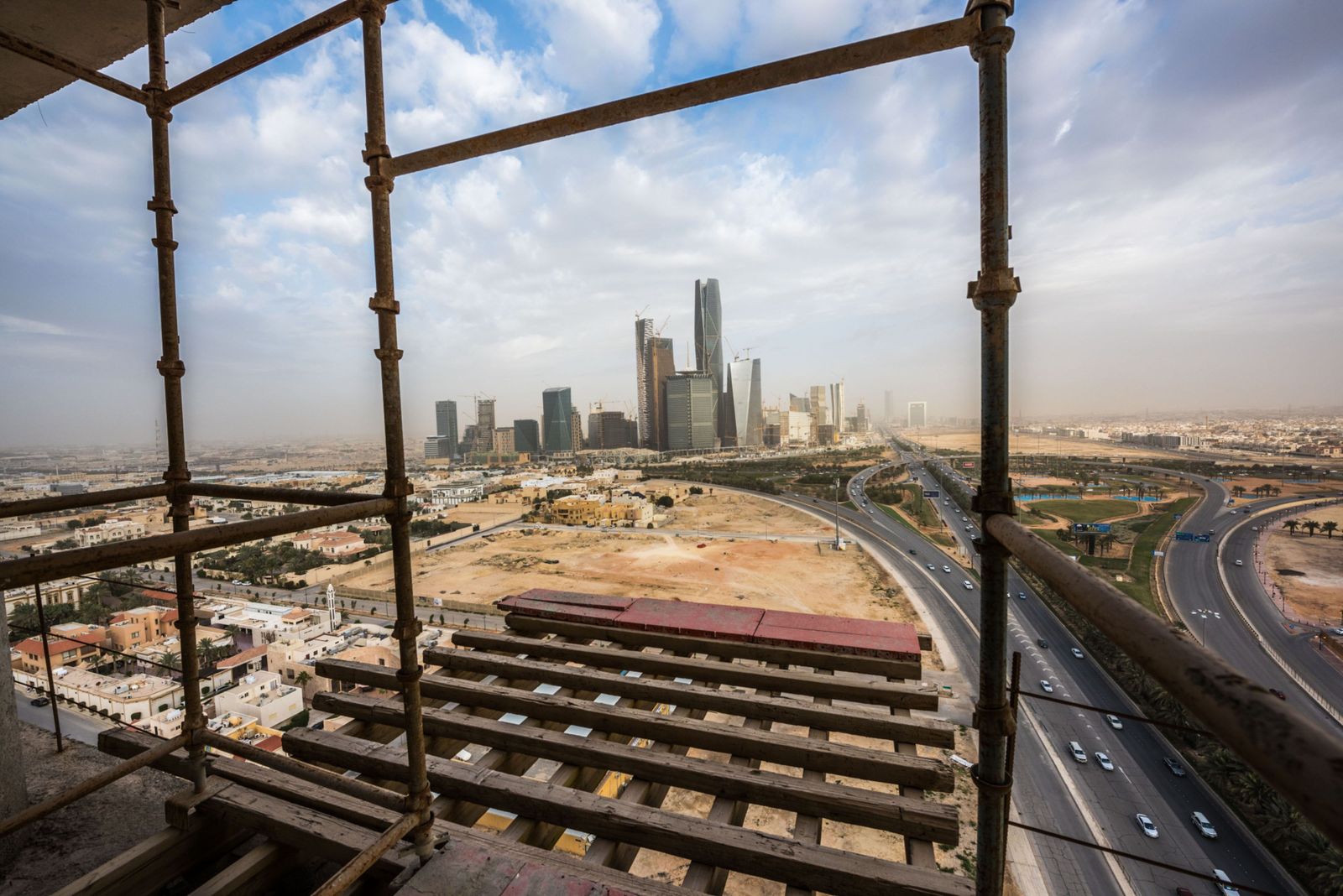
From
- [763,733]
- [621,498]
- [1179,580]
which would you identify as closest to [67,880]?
[763,733]

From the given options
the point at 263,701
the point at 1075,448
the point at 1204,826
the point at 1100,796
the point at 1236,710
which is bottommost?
the point at 263,701

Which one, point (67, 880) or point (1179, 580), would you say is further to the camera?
point (1179, 580)

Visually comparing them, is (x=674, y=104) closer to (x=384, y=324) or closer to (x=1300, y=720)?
(x=384, y=324)

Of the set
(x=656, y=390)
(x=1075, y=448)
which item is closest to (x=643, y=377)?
(x=656, y=390)

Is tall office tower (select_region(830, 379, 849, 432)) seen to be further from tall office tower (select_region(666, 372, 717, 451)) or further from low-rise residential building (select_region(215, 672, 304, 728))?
low-rise residential building (select_region(215, 672, 304, 728))

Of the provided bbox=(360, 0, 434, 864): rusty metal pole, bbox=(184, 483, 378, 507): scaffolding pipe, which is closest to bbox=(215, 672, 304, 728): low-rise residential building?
bbox=(184, 483, 378, 507): scaffolding pipe

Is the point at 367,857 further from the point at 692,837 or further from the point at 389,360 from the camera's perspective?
the point at 389,360
